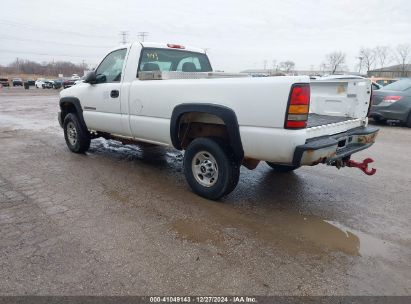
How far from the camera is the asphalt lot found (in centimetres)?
272

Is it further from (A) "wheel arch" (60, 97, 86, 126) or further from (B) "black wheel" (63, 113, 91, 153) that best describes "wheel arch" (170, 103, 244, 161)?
(B) "black wheel" (63, 113, 91, 153)

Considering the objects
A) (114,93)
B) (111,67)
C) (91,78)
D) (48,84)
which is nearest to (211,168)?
(114,93)

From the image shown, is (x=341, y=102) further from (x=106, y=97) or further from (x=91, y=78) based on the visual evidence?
(x=91, y=78)

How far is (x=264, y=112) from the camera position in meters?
3.54

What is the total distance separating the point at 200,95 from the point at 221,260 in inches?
76.2

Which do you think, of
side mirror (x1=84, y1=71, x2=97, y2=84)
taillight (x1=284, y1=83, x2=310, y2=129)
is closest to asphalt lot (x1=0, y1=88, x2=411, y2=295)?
taillight (x1=284, y1=83, x2=310, y2=129)

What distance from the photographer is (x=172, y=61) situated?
18.6ft

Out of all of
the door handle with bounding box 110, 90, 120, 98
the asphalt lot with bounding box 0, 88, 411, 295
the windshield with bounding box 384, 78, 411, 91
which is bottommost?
the asphalt lot with bounding box 0, 88, 411, 295

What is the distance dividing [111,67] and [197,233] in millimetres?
3517

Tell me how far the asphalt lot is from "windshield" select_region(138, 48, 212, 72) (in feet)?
5.48

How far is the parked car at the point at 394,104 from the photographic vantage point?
36.3 feet

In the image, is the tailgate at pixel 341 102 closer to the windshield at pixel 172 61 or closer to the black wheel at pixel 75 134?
the windshield at pixel 172 61

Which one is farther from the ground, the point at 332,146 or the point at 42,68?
the point at 42,68

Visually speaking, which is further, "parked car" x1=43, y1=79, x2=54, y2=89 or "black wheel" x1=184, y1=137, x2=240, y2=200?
"parked car" x1=43, y1=79, x2=54, y2=89
